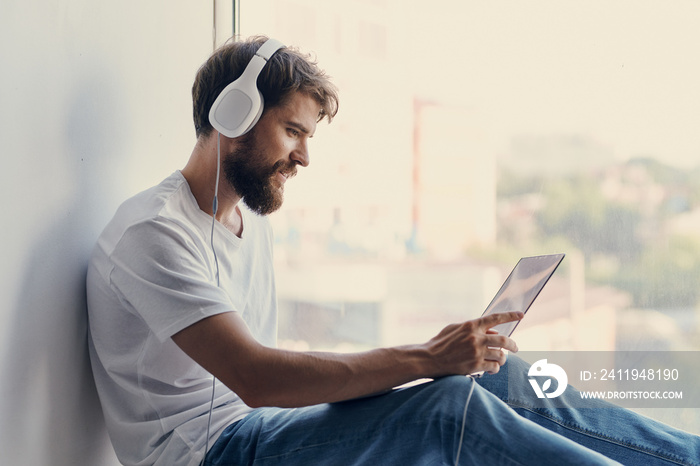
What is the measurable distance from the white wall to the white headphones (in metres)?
0.20

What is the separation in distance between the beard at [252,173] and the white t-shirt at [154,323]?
10cm

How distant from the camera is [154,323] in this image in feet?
2.71

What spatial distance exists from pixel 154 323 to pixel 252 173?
0.36 meters

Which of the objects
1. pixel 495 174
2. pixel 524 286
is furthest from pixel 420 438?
pixel 495 174

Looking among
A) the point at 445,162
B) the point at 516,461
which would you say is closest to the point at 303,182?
the point at 445,162

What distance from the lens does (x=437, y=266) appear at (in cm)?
154

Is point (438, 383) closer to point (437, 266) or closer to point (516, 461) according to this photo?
point (516, 461)

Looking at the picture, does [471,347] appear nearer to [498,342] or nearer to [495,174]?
[498,342]

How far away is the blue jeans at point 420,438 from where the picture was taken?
0.74m

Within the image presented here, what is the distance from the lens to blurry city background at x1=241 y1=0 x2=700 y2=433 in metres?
1.39

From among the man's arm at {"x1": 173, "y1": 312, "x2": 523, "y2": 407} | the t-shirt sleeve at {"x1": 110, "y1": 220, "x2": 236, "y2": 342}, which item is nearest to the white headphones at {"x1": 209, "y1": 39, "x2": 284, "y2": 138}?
the t-shirt sleeve at {"x1": 110, "y1": 220, "x2": 236, "y2": 342}

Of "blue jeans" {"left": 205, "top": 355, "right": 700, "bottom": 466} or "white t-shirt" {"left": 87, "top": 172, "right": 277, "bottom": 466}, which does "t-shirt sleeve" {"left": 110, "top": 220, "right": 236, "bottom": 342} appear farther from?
"blue jeans" {"left": 205, "top": 355, "right": 700, "bottom": 466}

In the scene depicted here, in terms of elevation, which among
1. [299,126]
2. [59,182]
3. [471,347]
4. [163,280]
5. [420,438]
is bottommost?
[420,438]

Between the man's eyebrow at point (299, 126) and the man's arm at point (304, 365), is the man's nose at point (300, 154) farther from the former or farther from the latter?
the man's arm at point (304, 365)
